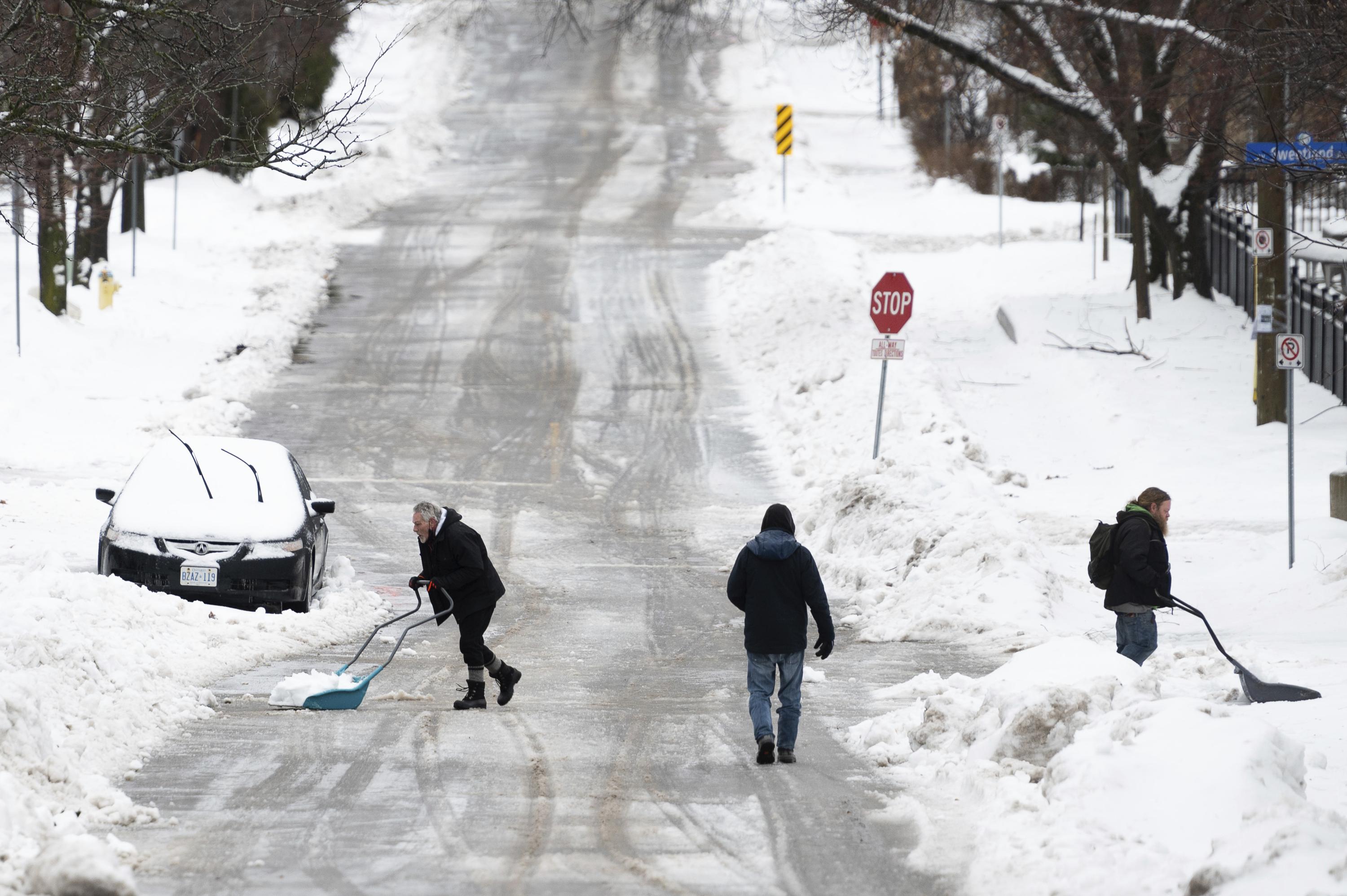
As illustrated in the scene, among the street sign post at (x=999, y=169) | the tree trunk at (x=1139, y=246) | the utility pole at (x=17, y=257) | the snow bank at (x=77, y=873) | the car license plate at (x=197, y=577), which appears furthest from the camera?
the street sign post at (x=999, y=169)

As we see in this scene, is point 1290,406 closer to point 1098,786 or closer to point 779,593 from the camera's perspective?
point 779,593

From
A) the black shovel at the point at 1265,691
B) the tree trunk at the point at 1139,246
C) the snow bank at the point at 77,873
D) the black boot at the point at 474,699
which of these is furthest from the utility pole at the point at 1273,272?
the snow bank at the point at 77,873

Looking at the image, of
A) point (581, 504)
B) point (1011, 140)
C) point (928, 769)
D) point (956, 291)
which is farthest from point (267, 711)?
point (1011, 140)

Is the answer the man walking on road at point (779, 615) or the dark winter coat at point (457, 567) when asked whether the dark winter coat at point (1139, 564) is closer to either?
the man walking on road at point (779, 615)

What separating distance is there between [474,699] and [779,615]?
239 centimetres

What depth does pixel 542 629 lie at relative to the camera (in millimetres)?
13914

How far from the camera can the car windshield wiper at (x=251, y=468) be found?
14523mm

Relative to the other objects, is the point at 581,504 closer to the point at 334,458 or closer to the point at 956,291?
the point at 334,458

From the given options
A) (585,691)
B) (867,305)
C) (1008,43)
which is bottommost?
(585,691)

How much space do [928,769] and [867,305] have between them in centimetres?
2075

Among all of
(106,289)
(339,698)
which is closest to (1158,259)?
(106,289)

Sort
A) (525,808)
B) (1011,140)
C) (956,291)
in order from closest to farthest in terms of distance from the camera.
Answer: (525,808), (956,291), (1011,140)

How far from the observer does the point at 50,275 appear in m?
27.2

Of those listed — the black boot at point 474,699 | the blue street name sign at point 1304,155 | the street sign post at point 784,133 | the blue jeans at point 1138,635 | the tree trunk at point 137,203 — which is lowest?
the black boot at point 474,699
